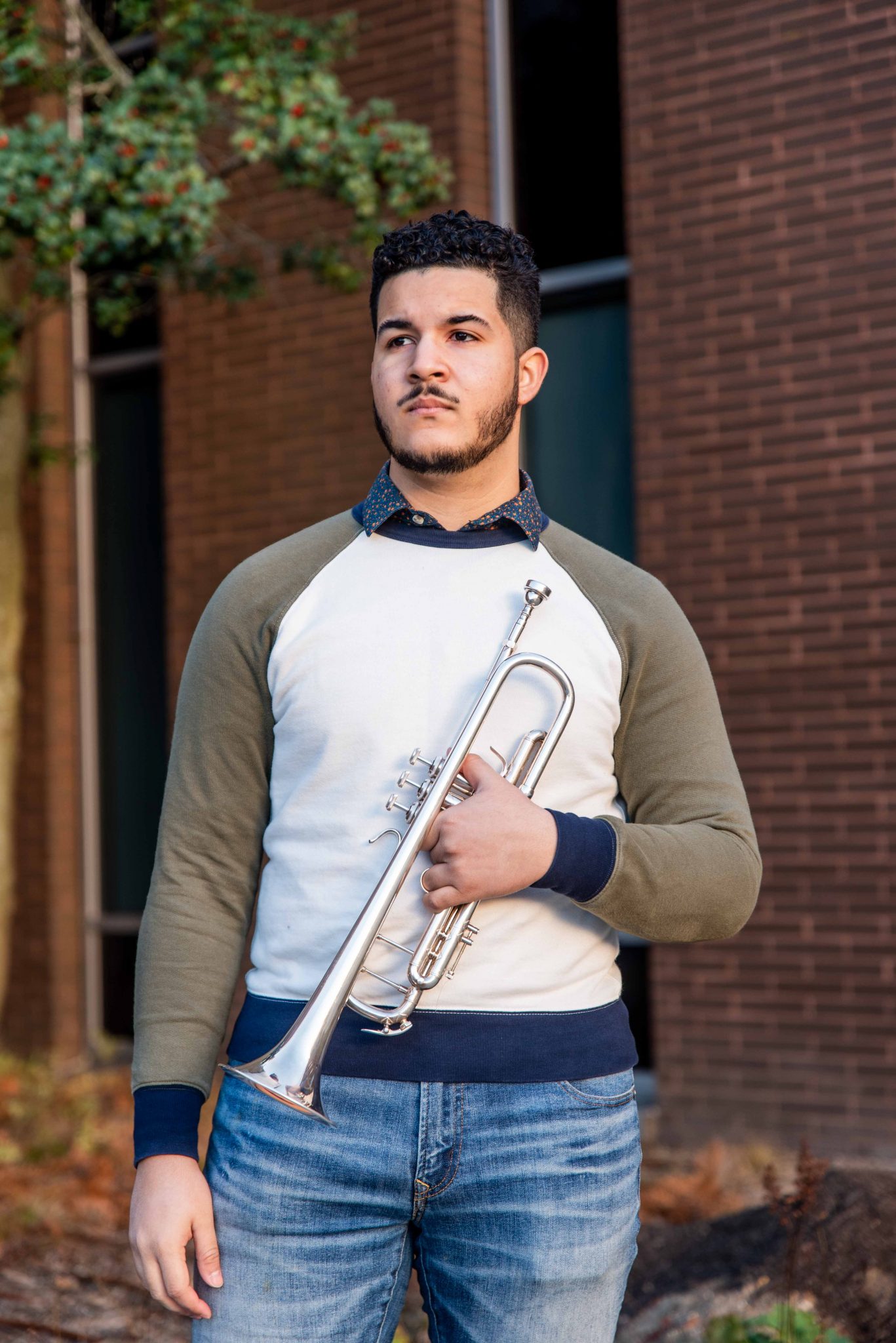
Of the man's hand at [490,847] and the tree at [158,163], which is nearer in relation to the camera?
the man's hand at [490,847]

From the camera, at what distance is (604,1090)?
206cm

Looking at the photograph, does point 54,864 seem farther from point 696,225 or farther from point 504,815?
point 504,815

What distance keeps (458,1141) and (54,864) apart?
6916mm

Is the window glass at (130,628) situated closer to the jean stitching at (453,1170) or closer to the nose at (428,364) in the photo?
the nose at (428,364)

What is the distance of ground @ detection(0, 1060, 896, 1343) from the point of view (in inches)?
151

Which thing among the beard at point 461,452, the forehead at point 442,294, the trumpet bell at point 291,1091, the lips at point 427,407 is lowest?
the trumpet bell at point 291,1091

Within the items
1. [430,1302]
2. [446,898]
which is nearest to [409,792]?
[446,898]

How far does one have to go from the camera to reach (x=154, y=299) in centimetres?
820

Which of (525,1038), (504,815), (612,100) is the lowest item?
(525,1038)

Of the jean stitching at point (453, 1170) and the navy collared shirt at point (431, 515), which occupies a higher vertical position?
the navy collared shirt at point (431, 515)

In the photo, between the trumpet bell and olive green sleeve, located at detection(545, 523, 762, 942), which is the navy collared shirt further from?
the trumpet bell

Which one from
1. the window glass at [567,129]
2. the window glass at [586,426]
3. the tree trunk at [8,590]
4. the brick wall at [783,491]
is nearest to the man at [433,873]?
the brick wall at [783,491]

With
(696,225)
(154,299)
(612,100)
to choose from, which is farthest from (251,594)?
(154,299)

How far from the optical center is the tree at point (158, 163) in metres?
5.18
